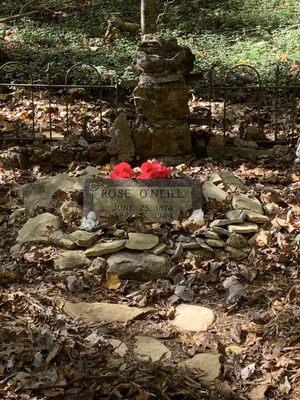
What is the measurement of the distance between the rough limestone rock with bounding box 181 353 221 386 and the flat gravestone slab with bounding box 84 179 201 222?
1826 millimetres

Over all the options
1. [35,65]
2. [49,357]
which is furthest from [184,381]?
[35,65]

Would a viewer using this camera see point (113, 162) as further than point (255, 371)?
Yes

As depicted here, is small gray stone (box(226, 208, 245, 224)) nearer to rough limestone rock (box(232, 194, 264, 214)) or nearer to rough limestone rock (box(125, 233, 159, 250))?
rough limestone rock (box(232, 194, 264, 214))

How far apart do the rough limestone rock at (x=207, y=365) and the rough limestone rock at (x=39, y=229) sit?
1947mm

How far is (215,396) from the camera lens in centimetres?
318

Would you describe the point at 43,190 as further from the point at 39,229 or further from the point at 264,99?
the point at 264,99

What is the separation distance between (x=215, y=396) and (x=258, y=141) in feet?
15.3

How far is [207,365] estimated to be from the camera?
11.3ft

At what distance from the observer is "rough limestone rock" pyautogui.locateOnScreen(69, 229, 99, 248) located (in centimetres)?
479

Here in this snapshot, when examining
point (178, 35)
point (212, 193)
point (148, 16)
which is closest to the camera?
point (212, 193)

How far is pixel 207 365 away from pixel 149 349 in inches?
16.2

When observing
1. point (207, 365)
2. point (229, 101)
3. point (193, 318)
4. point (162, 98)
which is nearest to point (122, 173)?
point (162, 98)

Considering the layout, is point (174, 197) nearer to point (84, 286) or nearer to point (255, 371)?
point (84, 286)

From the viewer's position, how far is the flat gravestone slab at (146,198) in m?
5.19
